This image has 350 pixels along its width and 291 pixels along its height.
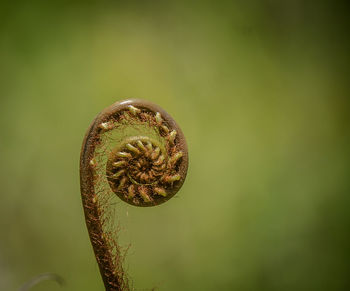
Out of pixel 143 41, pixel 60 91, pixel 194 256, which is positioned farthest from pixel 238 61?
pixel 194 256

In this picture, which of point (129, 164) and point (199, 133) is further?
point (199, 133)

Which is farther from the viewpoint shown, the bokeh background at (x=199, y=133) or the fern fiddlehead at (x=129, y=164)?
the bokeh background at (x=199, y=133)

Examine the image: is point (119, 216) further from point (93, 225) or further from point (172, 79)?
point (172, 79)

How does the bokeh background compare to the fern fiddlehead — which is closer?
the fern fiddlehead
